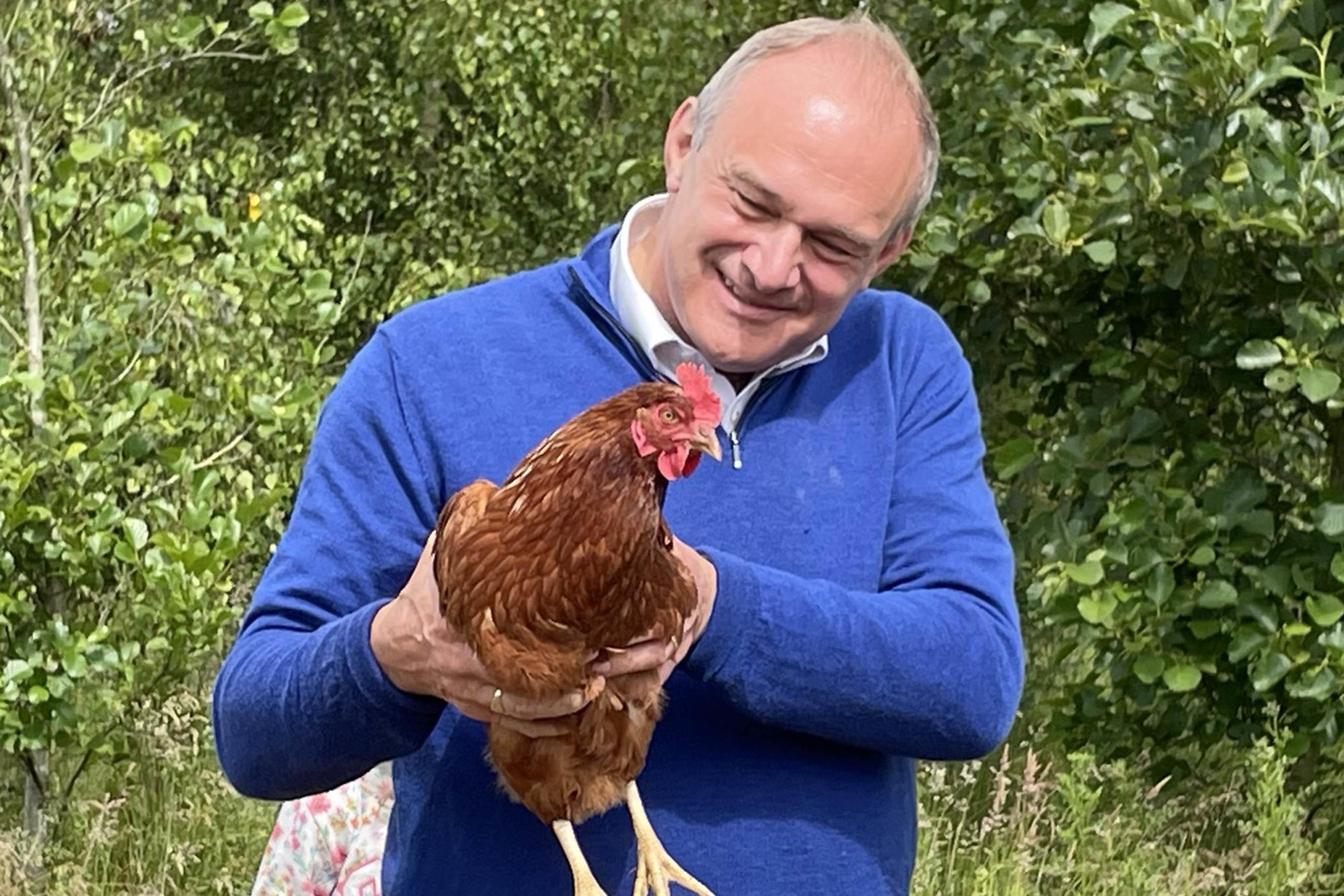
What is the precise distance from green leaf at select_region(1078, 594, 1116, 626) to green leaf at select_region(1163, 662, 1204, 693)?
0.24 meters

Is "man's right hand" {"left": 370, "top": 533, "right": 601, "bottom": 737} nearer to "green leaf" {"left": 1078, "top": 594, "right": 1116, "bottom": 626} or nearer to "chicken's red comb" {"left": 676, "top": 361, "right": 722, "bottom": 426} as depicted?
"chicken's red comb" {"left": 676, "top": 361, "right": 722, "bottom": 426}

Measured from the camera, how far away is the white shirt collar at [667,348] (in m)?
2.18

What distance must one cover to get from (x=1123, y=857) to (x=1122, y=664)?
0.59 meters

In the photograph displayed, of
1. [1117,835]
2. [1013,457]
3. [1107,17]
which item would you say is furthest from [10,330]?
[1117,835]

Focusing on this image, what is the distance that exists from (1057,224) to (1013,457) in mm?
613

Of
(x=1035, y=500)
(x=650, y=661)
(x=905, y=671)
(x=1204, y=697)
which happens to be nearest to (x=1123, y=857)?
(x=1204, y=697)

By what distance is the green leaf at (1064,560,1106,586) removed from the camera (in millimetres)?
4000

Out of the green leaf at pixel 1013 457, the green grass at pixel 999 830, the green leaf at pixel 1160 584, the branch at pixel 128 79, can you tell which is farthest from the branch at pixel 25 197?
the green leaf at pixel 1160 584

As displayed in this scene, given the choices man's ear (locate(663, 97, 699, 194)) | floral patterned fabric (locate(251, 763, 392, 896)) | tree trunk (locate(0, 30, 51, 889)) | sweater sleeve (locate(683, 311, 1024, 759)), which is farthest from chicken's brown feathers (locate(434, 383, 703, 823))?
tree trunk (locate(0, 30, 51, 889))

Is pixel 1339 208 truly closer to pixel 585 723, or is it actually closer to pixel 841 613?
pixel 841 613

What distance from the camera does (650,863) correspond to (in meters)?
1.95

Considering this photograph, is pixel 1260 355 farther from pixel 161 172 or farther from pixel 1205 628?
pixel 161 172

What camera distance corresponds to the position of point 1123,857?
4.51 meters

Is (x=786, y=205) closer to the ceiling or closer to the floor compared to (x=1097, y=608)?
closer to the ceiling
